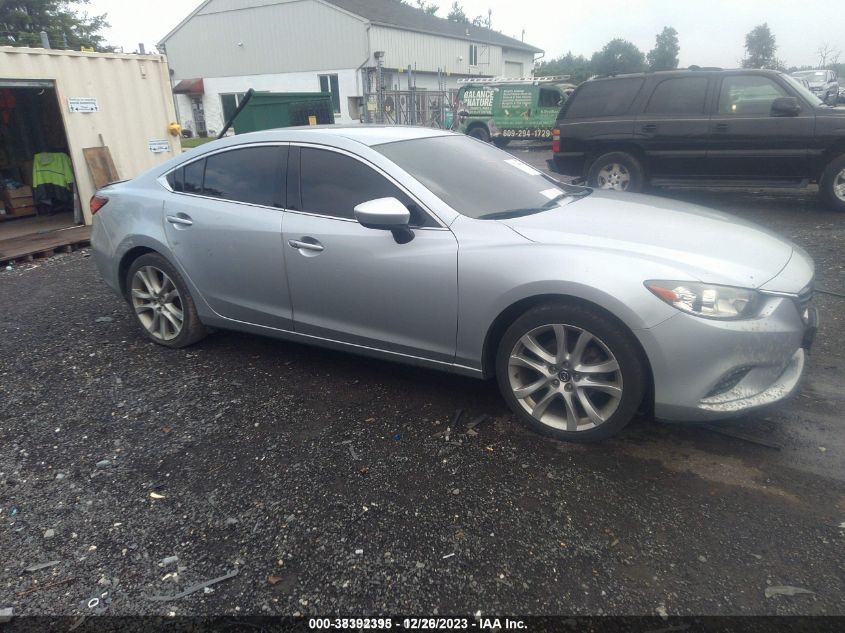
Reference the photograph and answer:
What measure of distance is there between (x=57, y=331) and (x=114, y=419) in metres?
1.98

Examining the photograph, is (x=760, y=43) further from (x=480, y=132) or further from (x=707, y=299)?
(x=707, y=299)

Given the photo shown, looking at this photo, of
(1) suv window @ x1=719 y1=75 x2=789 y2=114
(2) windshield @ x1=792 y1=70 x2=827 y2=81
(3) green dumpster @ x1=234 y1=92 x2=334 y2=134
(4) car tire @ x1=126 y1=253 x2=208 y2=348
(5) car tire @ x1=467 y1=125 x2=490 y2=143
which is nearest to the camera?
(4) car tire @ x1=126 y1=253 x2=208 y2=348

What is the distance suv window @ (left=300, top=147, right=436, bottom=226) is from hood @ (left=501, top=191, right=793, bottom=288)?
742 millimetres

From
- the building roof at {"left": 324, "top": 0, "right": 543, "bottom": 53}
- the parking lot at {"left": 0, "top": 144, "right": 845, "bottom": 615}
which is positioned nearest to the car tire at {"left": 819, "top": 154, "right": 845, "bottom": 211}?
the parking lot at {"left": 0, "top": 144, "right": 845, "bottom": 615}

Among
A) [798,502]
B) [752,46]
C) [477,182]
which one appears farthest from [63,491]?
[752,46]

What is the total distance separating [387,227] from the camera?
3176 mm

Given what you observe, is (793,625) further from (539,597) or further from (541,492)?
(541,492)

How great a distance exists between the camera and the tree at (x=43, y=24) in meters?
35.1

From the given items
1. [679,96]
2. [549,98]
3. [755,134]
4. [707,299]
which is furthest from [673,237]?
[549,98]

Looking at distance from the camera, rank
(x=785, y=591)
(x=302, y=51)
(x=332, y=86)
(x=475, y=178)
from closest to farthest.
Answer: (x=785, y=591) → (x=475, y=178) → (x=332, y=86) → (x=302, y=51)

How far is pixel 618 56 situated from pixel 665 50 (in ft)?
33.3

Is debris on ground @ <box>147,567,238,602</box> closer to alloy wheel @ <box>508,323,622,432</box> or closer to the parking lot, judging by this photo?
the parking lot

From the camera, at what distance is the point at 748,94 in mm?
8227

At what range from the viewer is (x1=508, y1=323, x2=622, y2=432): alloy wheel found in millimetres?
2893
